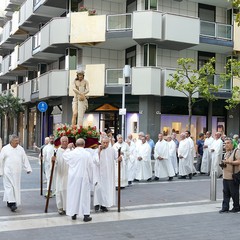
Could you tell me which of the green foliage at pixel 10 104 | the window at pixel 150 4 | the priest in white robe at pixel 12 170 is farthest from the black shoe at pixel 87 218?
the green foliage at pixel 10 104

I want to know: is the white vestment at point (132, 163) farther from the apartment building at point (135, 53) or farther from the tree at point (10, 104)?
the tree at point (10, 104)

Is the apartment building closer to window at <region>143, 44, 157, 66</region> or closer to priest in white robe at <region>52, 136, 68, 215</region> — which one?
window at <region>143, 44, 157, 66</region>

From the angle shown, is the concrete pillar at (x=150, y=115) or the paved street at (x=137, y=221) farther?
the concrete pillar at (x=150, y=115)

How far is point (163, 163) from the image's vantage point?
1722 cm

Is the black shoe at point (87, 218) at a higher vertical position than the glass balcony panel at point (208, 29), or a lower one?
lower

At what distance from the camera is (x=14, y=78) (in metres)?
45.7

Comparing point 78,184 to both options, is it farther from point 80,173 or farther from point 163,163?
point 163,163

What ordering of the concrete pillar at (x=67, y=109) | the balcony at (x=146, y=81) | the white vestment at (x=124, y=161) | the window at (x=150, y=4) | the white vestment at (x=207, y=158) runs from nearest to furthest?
the white vestment at (x=124, y=161)
the white vestment at (x=207, y=158)
the balcony at (x=146, y=81)
the window at (x=150, y=4)
the concrete pillar at (x=67, y=109)

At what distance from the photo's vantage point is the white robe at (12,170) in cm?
1027

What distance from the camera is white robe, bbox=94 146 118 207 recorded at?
10.3 meters

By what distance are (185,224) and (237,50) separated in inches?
832

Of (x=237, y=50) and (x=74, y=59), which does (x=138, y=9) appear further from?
(x=237, y=50)

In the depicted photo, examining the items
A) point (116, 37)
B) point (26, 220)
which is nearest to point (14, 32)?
point (116, 37)

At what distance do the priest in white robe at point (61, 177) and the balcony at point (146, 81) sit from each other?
14.2 metres
